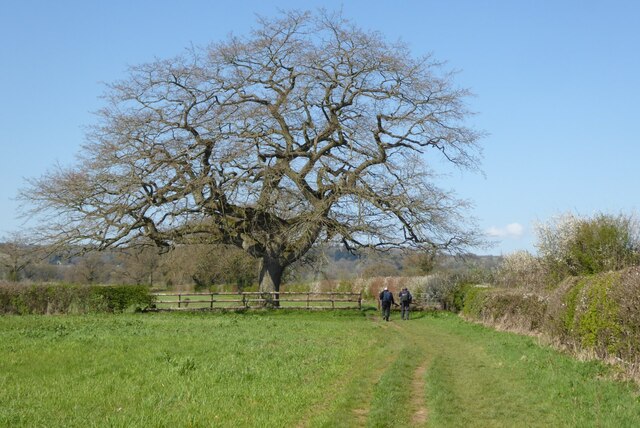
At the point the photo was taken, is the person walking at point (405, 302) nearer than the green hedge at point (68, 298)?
Yes

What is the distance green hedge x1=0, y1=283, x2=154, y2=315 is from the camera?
33.5 m

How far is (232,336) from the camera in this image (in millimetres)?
20219

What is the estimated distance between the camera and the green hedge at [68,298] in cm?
3347

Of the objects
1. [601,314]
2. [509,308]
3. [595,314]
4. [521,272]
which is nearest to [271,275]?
[521,272]

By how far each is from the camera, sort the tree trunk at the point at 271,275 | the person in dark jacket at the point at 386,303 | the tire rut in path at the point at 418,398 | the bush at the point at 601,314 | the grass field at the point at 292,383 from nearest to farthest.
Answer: the grass field at the point at 292,383 < the tire rut in path at the point at 418,398 < the bush at the point at 601,314 < the person in dark jacket at the point at 386,303 < the tree trunk at the point at 271,275

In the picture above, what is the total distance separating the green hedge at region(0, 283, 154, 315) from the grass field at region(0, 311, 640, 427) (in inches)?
575

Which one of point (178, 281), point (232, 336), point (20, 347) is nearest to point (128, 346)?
point (20, 347)

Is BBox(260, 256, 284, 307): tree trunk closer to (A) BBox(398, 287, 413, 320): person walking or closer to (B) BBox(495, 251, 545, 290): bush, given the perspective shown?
(A) BBox(398, 287, 413, 320): person walking

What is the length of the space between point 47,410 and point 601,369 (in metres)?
9.71

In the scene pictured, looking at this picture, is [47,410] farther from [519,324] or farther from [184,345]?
[519,324]

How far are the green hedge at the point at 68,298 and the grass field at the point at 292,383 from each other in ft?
47.9

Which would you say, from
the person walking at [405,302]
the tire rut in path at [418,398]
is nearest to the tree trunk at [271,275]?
the person walking at [405,302]

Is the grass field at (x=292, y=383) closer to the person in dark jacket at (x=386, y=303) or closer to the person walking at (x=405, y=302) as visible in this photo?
the person in dark jacket at (x=386, y=303)

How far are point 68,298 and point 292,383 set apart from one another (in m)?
25.8
